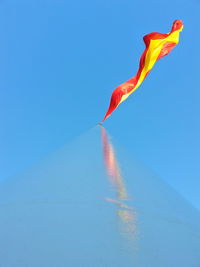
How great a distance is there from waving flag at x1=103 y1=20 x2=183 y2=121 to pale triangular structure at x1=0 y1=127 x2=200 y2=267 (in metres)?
4.29

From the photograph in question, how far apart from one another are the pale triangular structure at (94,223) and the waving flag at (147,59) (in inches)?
169

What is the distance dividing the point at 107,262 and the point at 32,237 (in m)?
0.46

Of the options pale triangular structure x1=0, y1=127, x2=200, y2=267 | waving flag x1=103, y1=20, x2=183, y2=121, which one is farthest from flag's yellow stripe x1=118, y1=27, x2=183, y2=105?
pale triangular structure x1=0, y1=127, x2=200, y2=267

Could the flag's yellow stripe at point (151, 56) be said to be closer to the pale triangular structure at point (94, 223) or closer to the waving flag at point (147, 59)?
the waving flag at point (147, 59)

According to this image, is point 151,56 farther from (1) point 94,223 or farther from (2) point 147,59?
(1) point 94,223

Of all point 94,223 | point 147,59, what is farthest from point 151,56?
point 94,223

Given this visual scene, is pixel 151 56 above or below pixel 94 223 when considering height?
above

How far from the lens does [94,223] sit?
1866mm

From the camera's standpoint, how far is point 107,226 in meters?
1.83

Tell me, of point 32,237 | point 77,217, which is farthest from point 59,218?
point 32,237

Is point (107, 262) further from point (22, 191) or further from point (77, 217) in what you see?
point (22, 191)

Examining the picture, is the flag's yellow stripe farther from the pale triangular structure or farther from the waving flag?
the pale triangular structure

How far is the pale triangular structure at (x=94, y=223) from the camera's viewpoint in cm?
154

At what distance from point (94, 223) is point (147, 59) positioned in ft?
20.3
